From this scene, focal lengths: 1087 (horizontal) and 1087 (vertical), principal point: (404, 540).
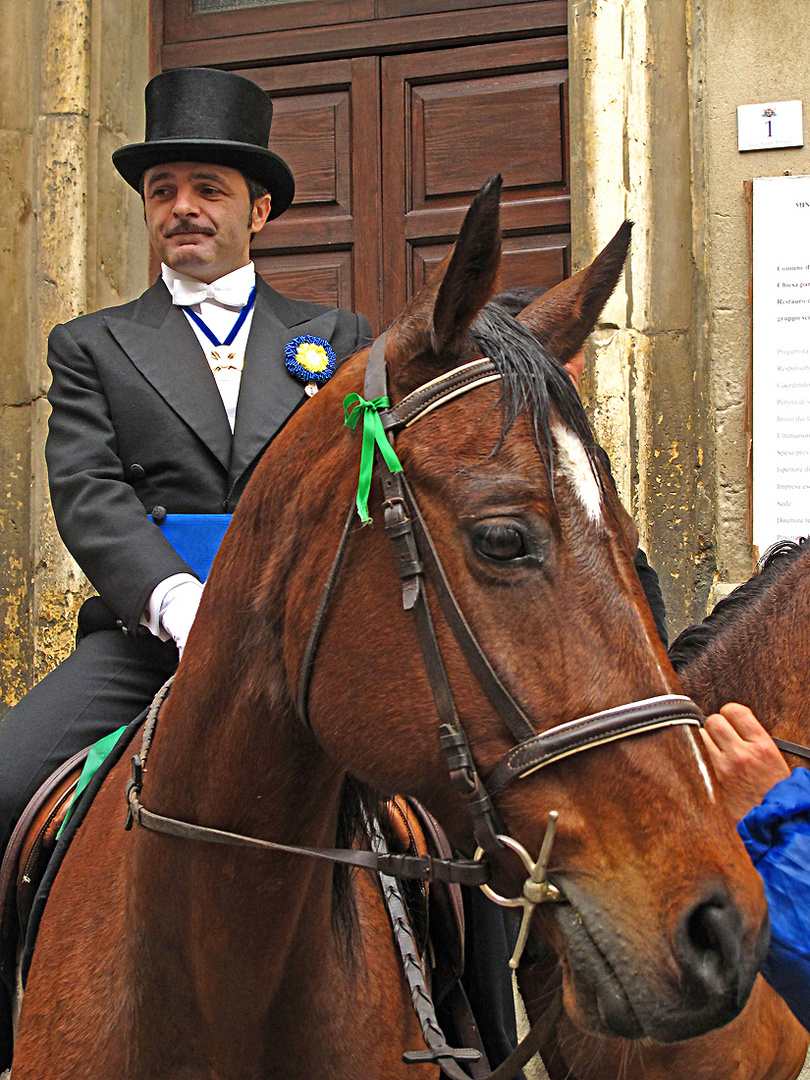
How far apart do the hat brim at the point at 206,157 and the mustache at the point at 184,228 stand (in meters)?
0.17

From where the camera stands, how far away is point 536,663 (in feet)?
4.41

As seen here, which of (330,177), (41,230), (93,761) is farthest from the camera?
(330,177)

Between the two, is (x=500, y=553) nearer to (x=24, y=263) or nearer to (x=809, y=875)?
(x=809, y=875)

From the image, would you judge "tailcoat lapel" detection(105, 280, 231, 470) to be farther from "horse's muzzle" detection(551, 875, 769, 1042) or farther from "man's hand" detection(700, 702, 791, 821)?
"horse's muzzle" detection(551, 875, 769, 1042)

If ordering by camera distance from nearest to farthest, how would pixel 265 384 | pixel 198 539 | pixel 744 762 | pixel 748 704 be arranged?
1. pixel 744 762
2. pixel 198 539
3. pixel 265 384
4. pixel 748 704

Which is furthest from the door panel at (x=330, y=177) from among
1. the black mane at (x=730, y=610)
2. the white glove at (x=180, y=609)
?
the white glove at (x=180, y=609)

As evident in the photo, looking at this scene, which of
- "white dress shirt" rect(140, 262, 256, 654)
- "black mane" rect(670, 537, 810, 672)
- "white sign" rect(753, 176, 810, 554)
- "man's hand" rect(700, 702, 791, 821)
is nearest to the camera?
"man's hand" rect(700, 702, 791, 821)

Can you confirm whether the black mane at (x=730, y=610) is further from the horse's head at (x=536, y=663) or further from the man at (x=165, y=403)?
the horse's head at (x=536, y=663)

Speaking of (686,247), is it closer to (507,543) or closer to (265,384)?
(265,384)

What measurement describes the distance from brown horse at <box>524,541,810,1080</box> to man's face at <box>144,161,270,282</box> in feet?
5.09

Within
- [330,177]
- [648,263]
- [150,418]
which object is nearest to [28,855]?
[150,418]

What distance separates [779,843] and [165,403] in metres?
1.64

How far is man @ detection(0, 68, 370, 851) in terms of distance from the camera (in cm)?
232

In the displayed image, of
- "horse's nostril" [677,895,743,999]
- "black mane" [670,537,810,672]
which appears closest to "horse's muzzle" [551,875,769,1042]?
"horse's nostril" [677,895,743,999]
